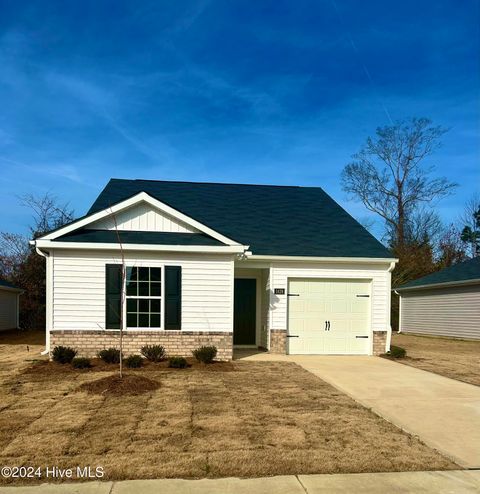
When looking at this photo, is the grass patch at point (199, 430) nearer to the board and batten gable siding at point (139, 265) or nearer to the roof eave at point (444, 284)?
the board and batten gable siding at point (139, 265)

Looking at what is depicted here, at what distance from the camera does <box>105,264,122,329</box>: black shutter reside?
12.0 m

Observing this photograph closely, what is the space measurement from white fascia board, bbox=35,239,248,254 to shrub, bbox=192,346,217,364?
2.44m

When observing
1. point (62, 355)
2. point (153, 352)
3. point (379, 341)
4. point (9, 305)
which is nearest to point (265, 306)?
point (379, 341)

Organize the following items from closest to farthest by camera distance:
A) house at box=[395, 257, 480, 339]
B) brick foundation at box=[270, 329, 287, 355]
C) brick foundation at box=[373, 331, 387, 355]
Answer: brick foundation at box=[270, 329, 287, 355]
brick foundation at box=[373, 331, 387, 355]
house at box=[395, 257, 480, 339]

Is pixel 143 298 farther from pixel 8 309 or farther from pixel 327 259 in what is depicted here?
pixel 8 309

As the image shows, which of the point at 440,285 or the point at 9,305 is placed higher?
the point at 440,285

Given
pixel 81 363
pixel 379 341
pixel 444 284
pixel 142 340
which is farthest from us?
pixel 444 284

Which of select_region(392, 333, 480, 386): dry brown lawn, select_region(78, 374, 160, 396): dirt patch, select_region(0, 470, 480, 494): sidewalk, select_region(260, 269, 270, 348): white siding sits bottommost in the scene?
select_region(392, 333, 480, 386): dry brown lawn

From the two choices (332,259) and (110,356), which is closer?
(110,356)

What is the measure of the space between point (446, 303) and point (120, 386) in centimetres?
2048

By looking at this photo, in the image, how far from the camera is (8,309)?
25.1 meters

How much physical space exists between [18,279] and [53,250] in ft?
56.8

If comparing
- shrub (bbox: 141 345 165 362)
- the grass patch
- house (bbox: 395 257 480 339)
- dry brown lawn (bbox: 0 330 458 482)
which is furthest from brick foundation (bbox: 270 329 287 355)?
house (bbox: 395 257 480 339)

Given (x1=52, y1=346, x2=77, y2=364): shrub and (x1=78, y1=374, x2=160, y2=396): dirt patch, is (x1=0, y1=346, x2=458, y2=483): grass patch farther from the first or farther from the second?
(x1=52, y1=346, x2=77, y2=364): shrub
